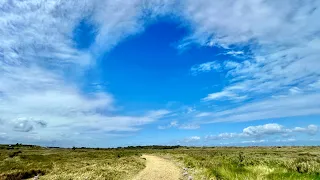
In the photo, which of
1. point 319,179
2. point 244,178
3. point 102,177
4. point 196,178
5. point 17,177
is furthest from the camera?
point 17,177

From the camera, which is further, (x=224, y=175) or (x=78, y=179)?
(x=78, y=179)

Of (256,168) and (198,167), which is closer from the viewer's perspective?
(256,168)

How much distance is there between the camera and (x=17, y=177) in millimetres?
28438

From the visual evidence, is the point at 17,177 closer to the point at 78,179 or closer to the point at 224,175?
the point at 78,179

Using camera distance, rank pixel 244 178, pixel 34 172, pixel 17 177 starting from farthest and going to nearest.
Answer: pixel 34 172
pixel 17 177
pixel 244 178

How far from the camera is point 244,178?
56.0 feet

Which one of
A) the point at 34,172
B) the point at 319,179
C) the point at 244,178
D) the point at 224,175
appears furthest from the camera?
the point at 34,172

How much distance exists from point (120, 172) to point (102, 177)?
374 cm

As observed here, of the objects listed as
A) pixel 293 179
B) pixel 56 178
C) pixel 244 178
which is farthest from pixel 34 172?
pixel 293 179

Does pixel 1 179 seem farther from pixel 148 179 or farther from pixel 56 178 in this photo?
pixel 148 179

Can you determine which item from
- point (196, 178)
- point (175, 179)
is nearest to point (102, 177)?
point (175, 179)

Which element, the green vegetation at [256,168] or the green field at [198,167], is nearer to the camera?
the green vegetation at [256,168]

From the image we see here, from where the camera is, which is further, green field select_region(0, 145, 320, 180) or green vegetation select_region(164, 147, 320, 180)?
green field select_region(0, 145, 320, 180)

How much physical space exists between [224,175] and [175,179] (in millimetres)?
5170
